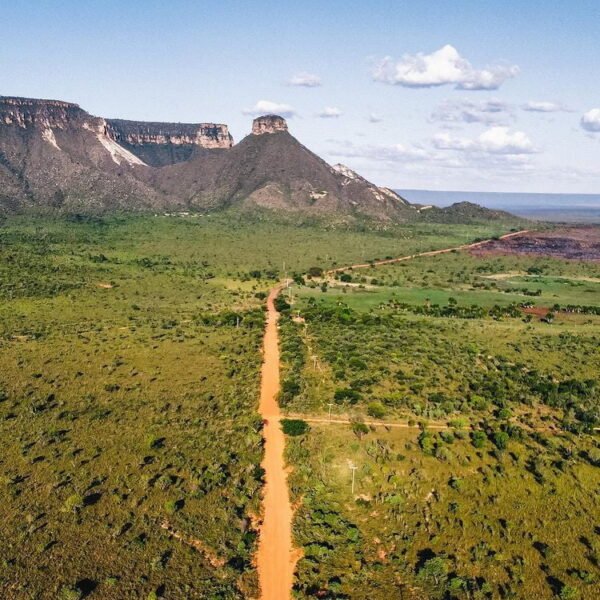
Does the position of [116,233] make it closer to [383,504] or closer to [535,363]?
[535,363]

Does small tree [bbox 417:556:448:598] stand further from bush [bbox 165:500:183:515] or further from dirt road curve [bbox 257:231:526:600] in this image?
bush [bbox 165:500:183:515]

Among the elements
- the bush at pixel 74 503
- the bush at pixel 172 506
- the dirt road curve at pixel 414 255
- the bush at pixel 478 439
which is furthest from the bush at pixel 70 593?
the dirt road curve at pixel 414 255

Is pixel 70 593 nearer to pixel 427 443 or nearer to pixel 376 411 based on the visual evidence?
pixel 427 443

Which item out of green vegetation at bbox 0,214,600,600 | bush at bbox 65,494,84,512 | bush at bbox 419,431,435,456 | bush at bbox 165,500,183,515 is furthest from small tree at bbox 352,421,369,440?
bush at bbox 65,494,84,512

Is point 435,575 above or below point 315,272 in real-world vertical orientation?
below

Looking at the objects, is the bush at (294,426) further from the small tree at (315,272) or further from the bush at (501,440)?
the small tree at (315,272)

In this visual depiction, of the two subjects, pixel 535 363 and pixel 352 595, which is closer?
pixel 352 595

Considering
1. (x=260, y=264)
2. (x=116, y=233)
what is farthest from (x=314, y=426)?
(x=116, y=233)

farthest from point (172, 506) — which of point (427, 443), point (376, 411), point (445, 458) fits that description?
point (445, 458)
